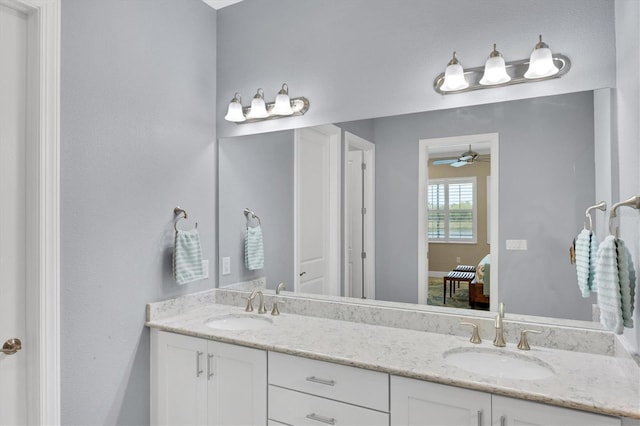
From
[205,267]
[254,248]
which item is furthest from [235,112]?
[205,267]

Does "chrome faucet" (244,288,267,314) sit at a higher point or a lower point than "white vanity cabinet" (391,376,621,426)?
higher

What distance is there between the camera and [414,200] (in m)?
1.95

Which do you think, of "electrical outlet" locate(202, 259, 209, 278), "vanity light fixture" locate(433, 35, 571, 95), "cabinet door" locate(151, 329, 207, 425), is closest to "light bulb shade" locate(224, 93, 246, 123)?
"electrical outlet" locate(202, 259, 209, 278)

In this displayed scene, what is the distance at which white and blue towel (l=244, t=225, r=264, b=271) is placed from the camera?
2.44 metres

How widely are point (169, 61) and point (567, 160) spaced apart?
208cm

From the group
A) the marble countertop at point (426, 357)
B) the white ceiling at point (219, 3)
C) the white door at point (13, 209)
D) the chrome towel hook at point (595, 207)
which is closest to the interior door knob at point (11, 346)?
the white door at point (13, 209)

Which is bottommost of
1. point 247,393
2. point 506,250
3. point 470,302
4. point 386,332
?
point 247,393

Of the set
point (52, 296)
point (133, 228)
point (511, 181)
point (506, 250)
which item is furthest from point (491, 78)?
point (52, 296)

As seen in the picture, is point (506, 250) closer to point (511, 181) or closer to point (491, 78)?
point (511, 181)

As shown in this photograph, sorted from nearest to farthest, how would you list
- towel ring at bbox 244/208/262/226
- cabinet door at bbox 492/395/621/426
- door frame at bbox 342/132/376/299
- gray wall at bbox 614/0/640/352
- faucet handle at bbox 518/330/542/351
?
1. cabinet door at bbox 492/395/621/426
2. gray wall at bbox 614/0/640/352
3. faucet handle at bbox 518/330/542/351
4. door frame at bbox 342/132/376/299
5. towel ring at bbox 244/208/262/226

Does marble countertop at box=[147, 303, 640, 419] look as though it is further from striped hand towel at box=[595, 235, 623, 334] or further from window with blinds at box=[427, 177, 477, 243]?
window with blinds at box=[427, 177, 477, 243]

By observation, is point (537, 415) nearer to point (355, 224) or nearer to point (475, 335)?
point (475, 335)

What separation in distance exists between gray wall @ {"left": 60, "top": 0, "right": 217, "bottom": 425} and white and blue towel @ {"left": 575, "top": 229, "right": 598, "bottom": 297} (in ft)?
6.40

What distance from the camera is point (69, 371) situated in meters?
1.70
